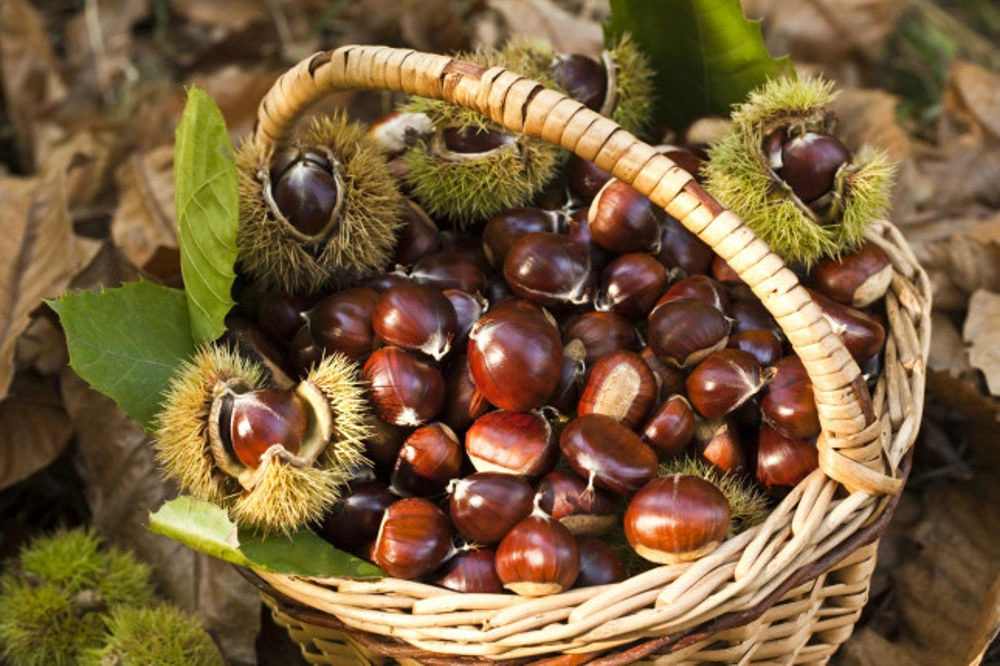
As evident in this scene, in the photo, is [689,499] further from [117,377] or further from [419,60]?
[117,377]

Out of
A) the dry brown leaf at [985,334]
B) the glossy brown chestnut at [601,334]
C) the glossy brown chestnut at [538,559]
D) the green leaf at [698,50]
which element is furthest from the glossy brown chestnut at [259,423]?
the dry brown leaf at [985,334]

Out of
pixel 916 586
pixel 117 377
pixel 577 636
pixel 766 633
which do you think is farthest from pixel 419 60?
pixel 916 586

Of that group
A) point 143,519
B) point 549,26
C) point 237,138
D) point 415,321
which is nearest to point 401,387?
point 415,321

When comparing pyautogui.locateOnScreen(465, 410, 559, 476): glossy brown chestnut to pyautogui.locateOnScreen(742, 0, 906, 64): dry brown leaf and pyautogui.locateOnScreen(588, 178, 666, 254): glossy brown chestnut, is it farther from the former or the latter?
pyautogui.locateOnScreen(742, 0, 906, 64): dry brown leaf

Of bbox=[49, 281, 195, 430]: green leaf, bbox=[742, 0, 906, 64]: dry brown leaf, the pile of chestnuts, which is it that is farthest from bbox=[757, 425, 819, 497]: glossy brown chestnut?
bbox=[742, 0, 906, 64]: dry brown leaf

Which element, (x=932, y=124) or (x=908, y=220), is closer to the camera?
(x=908, y=220)

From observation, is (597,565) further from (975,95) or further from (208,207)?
(975,95)
